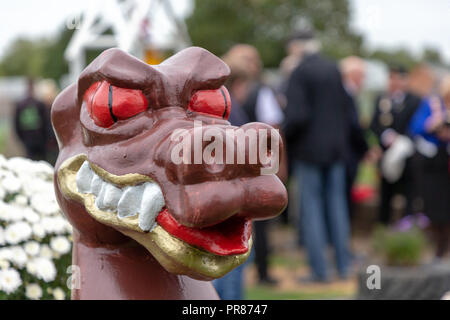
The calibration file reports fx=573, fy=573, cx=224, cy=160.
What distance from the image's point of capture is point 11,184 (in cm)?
190

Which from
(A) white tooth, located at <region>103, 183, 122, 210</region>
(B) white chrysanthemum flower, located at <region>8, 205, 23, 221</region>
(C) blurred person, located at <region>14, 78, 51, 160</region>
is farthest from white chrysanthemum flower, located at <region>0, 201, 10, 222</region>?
(C) blurred person, located at <region>14, 78, 51, 160</region>

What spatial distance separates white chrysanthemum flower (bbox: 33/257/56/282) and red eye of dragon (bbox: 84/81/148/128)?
0.66 metres

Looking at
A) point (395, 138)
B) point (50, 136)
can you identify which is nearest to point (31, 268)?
point (395, 138)

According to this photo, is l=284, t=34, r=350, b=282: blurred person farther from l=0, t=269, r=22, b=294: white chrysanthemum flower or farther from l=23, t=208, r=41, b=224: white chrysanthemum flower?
l=0, t=269, r=22, b=294: white chrysanthemum flower

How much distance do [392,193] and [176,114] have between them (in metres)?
5.51

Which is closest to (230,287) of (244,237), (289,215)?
(244,237)

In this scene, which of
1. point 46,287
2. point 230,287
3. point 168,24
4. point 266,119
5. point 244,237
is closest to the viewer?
point 244,237

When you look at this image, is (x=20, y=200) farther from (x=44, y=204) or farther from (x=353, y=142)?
(x=353, y=142)

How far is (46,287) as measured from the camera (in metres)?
1.86

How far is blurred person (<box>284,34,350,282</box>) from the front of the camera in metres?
4.80

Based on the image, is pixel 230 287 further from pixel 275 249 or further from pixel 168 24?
pixel 168 24

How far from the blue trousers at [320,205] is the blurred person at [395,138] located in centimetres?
136

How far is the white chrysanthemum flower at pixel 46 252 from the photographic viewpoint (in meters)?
1.88

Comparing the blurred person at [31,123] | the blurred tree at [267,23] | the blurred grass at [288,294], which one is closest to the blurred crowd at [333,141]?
the blurred grass at [288,294]
